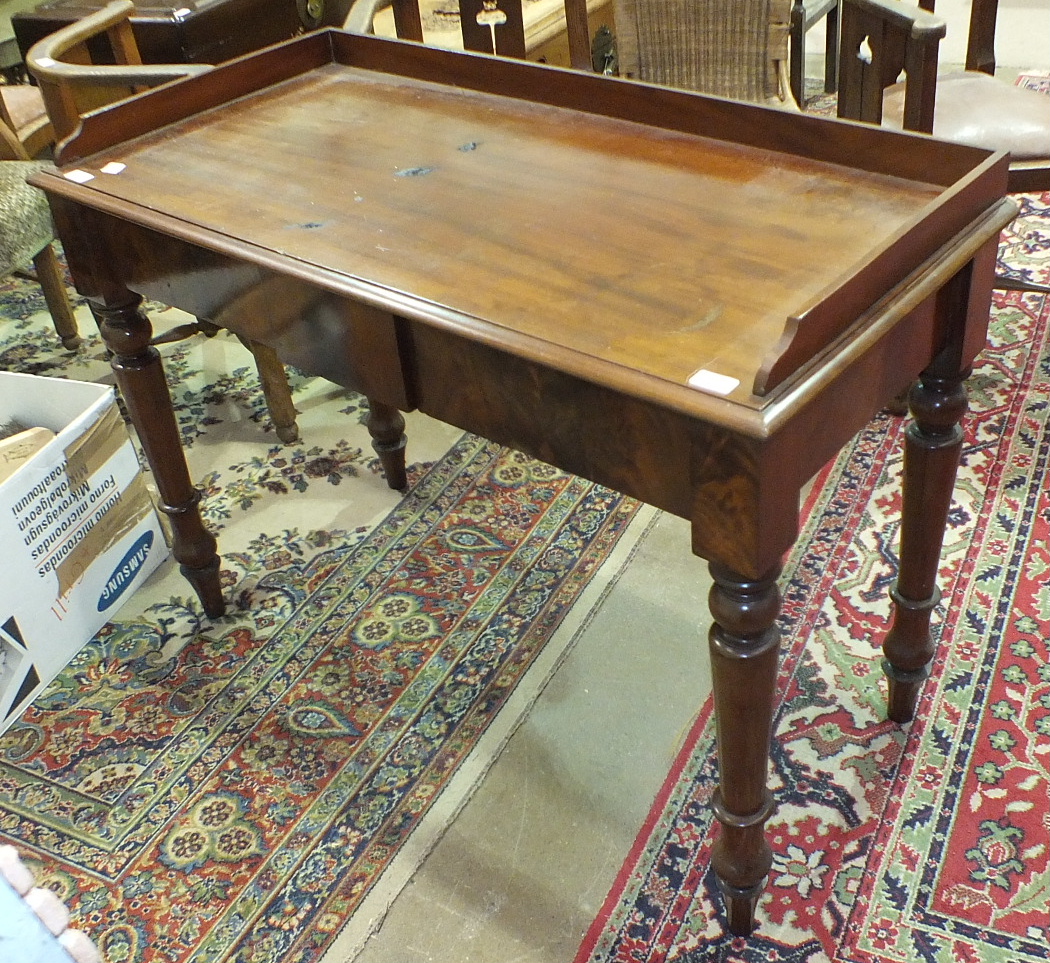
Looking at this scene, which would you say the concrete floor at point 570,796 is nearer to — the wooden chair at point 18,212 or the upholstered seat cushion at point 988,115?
the upholstered seat cushion at point 988,115

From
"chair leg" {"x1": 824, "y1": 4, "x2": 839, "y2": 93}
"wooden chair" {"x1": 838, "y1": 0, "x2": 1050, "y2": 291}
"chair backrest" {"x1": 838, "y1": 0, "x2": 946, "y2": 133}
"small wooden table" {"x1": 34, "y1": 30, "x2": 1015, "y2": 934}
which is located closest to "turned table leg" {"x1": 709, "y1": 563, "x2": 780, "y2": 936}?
"small wooden table" {"x1": 34, "y1": 30, "x2": 1015, "y2": 934}

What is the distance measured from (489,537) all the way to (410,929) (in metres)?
0.88

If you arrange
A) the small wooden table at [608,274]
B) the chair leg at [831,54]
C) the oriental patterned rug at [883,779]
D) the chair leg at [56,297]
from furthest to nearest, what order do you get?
the chair leg at [831,54]
the chair leg at [56,297]
the oriental patterned rug at [883,779]
the small wooden table at [608,274]

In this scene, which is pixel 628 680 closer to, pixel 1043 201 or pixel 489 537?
pixel 489 537

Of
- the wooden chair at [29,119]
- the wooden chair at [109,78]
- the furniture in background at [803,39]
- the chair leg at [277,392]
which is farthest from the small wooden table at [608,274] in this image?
the furniture in background at [803,39]

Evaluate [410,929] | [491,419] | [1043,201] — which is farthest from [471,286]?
[1043,201]

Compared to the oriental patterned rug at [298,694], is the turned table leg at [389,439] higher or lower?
higher

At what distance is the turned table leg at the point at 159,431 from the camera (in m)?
1.74

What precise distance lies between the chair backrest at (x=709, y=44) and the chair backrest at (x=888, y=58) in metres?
0.30

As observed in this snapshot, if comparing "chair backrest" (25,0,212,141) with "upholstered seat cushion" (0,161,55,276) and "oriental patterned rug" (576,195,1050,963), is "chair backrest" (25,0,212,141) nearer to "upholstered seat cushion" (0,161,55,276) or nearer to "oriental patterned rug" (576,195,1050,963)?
"upholstered seat cushion" (0,161,55,276)

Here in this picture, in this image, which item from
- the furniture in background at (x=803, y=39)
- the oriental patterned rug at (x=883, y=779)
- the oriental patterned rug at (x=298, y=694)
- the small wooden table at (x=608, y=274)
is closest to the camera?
the small wooden table at (x=608, y=274)

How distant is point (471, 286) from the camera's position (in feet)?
4.03

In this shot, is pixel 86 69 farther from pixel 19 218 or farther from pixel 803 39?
pixel 803 39

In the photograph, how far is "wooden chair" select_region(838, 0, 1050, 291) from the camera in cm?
201
